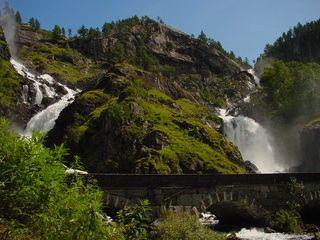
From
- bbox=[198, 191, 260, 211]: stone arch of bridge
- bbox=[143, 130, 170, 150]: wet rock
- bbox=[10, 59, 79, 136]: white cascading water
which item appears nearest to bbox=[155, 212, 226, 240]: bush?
bbox=[198, 191, 260, 211]: stone arch of bridge

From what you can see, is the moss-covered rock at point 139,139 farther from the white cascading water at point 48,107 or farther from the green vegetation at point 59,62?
the green vegetation at point 59,62

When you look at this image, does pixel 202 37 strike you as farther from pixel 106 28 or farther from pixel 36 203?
pixel 36 203

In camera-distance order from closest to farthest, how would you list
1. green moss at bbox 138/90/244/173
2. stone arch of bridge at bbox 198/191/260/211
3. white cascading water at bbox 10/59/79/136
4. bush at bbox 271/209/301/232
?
stone arch of bridge at bbox 198/191/260/211, bush at bbox 271/209/301/232, green moss at bbox 138/90/244/173, white cascading water at bbox 10/59/79/136

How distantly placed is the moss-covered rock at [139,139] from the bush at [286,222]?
1871 centimetres

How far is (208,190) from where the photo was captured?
24344mm

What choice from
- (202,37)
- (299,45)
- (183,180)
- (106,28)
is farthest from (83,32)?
(183,180)

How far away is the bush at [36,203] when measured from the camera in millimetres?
5625

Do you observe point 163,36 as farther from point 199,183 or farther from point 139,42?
point 199,183

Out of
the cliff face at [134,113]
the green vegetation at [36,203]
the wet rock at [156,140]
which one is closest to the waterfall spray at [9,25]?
the cliff face at [134,113]

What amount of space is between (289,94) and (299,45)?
92.4m

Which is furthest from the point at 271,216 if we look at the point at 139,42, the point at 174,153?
the point at 139,42

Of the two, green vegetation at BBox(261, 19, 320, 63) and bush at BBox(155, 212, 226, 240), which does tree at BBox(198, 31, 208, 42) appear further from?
bush at BBox(155, 212, 226, 240)

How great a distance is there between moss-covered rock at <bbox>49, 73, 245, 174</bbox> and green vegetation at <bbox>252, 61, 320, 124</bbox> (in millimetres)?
21761

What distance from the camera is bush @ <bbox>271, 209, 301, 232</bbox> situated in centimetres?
2589
